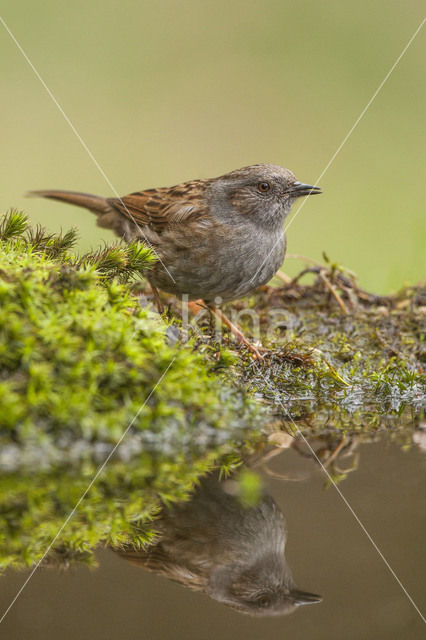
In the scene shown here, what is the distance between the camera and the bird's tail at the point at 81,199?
19.9ft

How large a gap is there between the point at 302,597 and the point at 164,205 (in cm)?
402

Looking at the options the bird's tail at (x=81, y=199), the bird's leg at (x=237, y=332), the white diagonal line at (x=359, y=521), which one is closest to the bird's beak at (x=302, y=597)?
the white diagonal line at (x=359, y=521)

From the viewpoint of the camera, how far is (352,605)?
1773mm

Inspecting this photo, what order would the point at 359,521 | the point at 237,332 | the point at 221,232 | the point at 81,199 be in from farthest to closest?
the point at 81,199 < the point at 221,232 < the point at 237,332 < the point at 359,521

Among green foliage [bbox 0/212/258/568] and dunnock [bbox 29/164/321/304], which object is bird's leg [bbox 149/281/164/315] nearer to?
dunnock [bbox 29/164/321/304]

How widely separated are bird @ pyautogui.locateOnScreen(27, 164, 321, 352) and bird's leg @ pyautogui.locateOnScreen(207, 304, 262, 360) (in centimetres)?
3

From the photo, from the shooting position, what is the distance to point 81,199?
6.16 meters

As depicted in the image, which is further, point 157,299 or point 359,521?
point 157,299

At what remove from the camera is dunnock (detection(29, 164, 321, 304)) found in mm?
4863

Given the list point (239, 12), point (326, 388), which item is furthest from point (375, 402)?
point (239, 12)

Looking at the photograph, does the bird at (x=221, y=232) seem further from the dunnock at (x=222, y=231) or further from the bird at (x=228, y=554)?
the bird at (x=228, y=554)

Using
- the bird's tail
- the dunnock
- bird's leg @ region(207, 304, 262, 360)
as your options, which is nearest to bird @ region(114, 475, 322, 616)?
bird's leg @ region(207, 304, 262, 360)

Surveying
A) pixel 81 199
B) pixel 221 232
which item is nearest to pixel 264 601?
pixel 221 232

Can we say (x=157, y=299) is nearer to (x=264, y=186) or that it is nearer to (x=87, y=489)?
(x=264, y=186)
